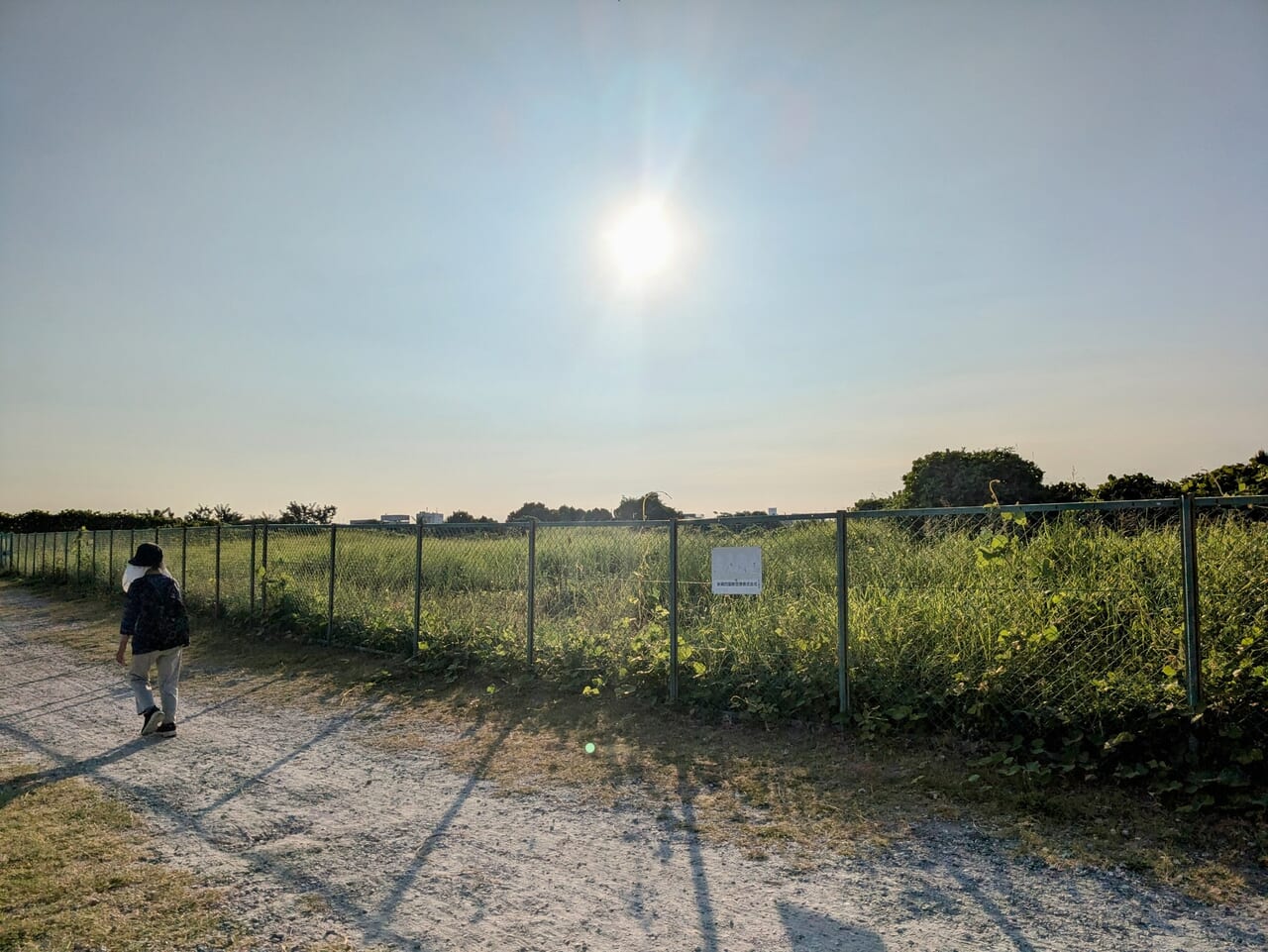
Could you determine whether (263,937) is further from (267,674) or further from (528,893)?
(267,674)

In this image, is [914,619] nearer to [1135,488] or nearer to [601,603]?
[601,603]

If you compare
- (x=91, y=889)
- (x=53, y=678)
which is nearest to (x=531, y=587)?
(x=91, y=889)

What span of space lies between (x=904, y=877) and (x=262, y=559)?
12.7 m

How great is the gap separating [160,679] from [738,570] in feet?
18.0

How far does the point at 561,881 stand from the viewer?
14.1 ft

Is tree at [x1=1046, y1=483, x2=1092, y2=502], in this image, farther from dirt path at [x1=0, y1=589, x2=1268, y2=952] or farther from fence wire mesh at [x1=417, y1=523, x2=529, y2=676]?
dirt path at [x1=0, y1=589, x2=1268, y2=952]

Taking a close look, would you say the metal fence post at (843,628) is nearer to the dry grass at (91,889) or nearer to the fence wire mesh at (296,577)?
the dry grass at (91,889)

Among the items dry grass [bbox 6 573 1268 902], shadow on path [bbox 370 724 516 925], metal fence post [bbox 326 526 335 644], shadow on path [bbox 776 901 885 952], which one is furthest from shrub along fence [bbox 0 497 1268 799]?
shadow on path [bbox 776 901 885 952]

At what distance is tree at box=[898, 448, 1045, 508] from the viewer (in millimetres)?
15727

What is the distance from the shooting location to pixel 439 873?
4.38 m

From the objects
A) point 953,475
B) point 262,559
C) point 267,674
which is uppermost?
point 953,475

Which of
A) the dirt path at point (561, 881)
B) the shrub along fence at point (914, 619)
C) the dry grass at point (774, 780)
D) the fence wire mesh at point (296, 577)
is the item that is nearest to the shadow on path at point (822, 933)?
the dirt path at point (561, 881)

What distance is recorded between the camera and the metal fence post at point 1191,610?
17.6 ft

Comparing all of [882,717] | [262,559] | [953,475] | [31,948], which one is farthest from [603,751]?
[953,475]
